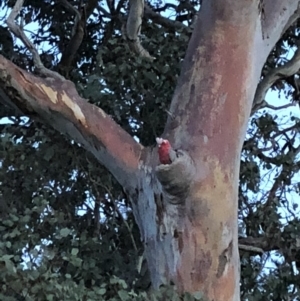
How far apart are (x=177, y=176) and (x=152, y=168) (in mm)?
215

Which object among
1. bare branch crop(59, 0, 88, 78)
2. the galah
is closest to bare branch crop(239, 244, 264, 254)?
the galah

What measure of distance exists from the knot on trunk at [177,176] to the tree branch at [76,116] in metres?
0.23

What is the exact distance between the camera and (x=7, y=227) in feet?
8.66

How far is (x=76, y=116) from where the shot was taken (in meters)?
2.71

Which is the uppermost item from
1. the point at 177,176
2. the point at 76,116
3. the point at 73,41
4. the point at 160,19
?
the point at 160,19

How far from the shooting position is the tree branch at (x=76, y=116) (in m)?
2.68

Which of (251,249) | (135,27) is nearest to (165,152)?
(251,249)

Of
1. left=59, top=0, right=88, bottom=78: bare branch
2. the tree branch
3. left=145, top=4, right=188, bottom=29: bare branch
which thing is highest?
left=145, top=4, right=188, bottom=29: bare branch

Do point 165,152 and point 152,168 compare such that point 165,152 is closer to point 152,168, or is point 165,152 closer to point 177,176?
point 177,176

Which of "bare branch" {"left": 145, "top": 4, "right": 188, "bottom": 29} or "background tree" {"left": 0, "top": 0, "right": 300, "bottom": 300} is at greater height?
"bare branch" {"left": 145, "top": 4, "right": 188, "bottom": 29}

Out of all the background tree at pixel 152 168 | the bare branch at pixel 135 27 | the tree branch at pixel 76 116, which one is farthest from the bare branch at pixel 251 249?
the bare branch at pixel 135 27

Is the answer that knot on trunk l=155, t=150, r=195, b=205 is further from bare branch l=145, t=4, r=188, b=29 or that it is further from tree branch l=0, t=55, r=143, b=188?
bare branch l=145, t=4, r=188, b=29

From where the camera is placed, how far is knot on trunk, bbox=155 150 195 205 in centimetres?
234

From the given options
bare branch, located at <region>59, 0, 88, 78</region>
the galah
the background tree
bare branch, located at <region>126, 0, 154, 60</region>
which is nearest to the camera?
the galah
